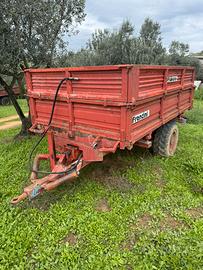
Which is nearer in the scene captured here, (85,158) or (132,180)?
(85,158)

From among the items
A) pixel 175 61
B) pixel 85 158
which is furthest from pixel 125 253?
pixel 175 61

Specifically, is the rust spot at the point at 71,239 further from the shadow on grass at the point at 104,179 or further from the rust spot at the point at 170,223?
the rust spot at the point at 170,223

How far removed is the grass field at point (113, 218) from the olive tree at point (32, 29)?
262cm

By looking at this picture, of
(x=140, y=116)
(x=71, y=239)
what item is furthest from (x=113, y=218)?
(x=140, y=116)

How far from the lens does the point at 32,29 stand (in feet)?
18.3

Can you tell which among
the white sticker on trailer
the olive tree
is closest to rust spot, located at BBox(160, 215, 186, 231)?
the white sticker on trailer

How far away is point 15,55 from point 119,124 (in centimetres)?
362

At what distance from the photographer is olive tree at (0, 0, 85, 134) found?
5.05 m

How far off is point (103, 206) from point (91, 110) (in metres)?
1.55

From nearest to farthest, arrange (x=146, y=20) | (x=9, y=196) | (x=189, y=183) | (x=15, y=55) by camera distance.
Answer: (x=9, y=196) < (x=189, y=183) < (x=15, y=55) < (x=146, y=20)

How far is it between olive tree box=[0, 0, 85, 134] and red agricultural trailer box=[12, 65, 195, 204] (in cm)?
172

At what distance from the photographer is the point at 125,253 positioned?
8.94ft

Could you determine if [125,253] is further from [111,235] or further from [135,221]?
[135,221]

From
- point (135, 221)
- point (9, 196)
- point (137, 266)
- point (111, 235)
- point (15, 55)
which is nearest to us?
point (137, 266)
